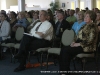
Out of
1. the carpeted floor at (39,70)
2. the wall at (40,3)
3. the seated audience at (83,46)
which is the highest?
the wall at (40,3)

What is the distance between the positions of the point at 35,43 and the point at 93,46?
1.35 metres

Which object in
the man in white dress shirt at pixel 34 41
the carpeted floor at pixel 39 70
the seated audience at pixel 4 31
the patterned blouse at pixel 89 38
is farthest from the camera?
the seated audience at pixel 4 31

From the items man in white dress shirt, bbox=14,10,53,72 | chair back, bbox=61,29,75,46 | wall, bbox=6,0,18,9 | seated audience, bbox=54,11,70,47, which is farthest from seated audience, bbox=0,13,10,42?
wall, bbox=6,0,18,9

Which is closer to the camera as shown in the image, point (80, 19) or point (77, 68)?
point (77, 68)

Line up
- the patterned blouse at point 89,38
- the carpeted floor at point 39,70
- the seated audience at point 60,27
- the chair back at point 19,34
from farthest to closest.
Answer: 1. the chair back at point 19,34
2. the seated audience at point 60,27
3. the carpeted floor at point 39,70
4. the patterned blouse at point 89,38

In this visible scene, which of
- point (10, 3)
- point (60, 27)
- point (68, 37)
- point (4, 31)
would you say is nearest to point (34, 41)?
point (68, 37)

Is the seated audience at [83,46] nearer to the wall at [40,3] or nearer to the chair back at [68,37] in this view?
the chair back at [68,37]

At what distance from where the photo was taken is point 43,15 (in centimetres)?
466

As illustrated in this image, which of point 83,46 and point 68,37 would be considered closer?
point 83,46

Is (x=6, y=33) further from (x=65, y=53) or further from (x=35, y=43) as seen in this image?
(x=65, y=53)

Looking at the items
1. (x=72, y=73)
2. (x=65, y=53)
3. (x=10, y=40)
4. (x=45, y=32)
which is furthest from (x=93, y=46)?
(x=10, y=40)

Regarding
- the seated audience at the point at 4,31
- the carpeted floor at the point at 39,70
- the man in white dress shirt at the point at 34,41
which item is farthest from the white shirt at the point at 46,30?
the seated audience at the point at 4,31

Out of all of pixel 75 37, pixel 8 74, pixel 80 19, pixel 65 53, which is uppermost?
pixel 80 19

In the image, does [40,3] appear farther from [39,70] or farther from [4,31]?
[39,70]
